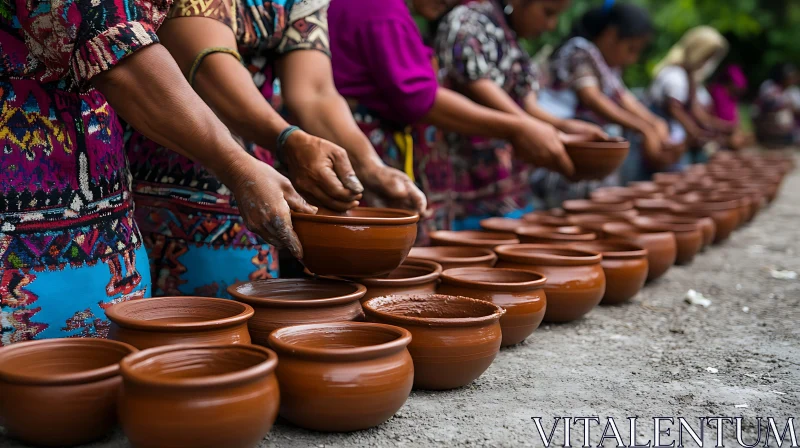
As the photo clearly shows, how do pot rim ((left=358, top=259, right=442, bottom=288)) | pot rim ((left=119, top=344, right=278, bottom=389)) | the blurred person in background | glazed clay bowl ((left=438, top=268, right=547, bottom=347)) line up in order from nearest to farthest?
pot rim ((left=119, top=344, right=278, bottom=389))
pot rim ((left=358, top=259, right=442, bottom=288))
glazed clay bowl ((left=438, top=268, right=547, bottom=347))
the blurred person in background

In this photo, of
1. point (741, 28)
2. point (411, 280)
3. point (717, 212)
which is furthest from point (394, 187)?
point (741, 28)

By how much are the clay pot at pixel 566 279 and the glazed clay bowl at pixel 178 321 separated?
125cm

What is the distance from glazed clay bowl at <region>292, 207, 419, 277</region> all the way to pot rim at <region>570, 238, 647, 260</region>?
48.6 inches

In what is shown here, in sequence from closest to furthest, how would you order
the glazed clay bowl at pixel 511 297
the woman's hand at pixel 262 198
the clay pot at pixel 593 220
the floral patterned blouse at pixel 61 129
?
1. the floral patterned blouse at pixel 61 129
2. the woman's hand at pixel 262 198
3. the glazed clay bowl at pixel 511 297
4. the clay pot at pixel 593 220

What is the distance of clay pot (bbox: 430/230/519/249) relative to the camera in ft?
Answer: 10.6

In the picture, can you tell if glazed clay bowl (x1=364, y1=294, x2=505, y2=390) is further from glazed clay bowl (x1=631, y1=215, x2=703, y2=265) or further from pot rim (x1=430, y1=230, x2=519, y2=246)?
glazed clay bowl (x1=631, y1=215, x2=703, y2=265)

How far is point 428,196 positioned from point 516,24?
1.31 m

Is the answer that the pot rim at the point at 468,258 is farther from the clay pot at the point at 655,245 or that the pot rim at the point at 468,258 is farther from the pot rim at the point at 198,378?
the pot rim at the point at 198,378

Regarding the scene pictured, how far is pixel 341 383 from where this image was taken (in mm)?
1765

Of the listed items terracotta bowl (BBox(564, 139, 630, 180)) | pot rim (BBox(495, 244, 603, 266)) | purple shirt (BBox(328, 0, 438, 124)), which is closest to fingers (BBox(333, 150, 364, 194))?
pot rim (BBox(495, 244, 603, 266))

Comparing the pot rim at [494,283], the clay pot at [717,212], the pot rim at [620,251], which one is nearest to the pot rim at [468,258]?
the pot rim at [494,283]

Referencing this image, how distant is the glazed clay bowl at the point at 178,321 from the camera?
185cm

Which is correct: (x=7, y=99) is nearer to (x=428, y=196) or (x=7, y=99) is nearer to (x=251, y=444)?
(x=251, y=444)

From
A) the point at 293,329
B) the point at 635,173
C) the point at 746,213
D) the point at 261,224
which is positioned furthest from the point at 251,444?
the point at 635,173
